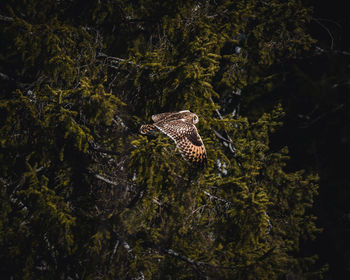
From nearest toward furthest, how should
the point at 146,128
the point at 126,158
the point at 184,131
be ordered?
the point at 184,131 < the point at 146,128 < the point at 126,158

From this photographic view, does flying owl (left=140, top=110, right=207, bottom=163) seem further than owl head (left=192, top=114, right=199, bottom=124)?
No

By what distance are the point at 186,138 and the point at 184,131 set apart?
0.08 m

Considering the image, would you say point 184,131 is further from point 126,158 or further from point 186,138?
point 126,158

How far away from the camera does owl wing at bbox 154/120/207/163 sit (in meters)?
3.12

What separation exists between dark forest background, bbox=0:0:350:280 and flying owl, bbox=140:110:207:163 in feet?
0.37

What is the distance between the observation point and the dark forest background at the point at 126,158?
9.59 feet

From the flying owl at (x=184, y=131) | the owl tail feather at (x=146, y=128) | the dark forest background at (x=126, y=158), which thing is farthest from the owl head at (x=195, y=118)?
the owl tail feather at (x=146, y=128)

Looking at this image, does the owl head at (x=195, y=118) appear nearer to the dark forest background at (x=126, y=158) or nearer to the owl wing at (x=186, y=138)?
the owl wing at (x=186, y=138)

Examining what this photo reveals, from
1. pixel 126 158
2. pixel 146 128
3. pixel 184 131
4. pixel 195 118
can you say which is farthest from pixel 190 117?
pixel 126 158

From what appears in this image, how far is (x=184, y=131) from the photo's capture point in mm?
3199

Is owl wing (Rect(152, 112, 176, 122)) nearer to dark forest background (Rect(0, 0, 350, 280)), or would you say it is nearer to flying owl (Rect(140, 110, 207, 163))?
flying owl (Rect(140, 110, 207, 163))

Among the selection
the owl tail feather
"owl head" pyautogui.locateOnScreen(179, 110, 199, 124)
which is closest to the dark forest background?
the owl tail feather

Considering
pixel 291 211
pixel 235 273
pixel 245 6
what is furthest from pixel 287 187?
pixel 245 6

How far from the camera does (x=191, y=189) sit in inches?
132
